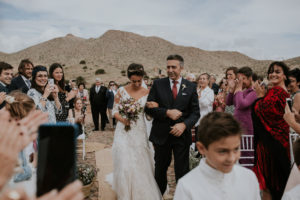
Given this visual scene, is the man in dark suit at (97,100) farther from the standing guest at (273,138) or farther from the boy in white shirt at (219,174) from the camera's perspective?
the boy in white shirt at (219,174)

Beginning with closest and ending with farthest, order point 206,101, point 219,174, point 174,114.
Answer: point 219,174 < point 174,114 < point 206,101

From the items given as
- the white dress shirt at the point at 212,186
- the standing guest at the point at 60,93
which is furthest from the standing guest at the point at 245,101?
the standing guest at the point at 60,93

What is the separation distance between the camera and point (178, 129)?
3.88 m

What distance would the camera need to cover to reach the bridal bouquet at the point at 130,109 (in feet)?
14.1

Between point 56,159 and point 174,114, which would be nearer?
point 56,159

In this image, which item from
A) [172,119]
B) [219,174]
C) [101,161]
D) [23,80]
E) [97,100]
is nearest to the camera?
[219,174]

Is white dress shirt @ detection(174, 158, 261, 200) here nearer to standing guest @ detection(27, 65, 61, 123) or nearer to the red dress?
the red dress

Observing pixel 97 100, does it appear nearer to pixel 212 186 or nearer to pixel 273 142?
pixel 273 142

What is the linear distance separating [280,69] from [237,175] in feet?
7.96

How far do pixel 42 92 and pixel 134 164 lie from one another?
2067 millimetres

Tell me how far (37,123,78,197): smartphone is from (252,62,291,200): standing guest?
333 cm

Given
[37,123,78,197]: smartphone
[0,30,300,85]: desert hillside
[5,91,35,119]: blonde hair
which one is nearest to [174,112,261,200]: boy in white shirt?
[37,123,78,197]: smartphone

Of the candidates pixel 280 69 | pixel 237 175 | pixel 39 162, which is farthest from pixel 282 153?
pixel 39 162

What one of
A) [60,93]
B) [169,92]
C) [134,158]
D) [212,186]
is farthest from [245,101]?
[60,93]
